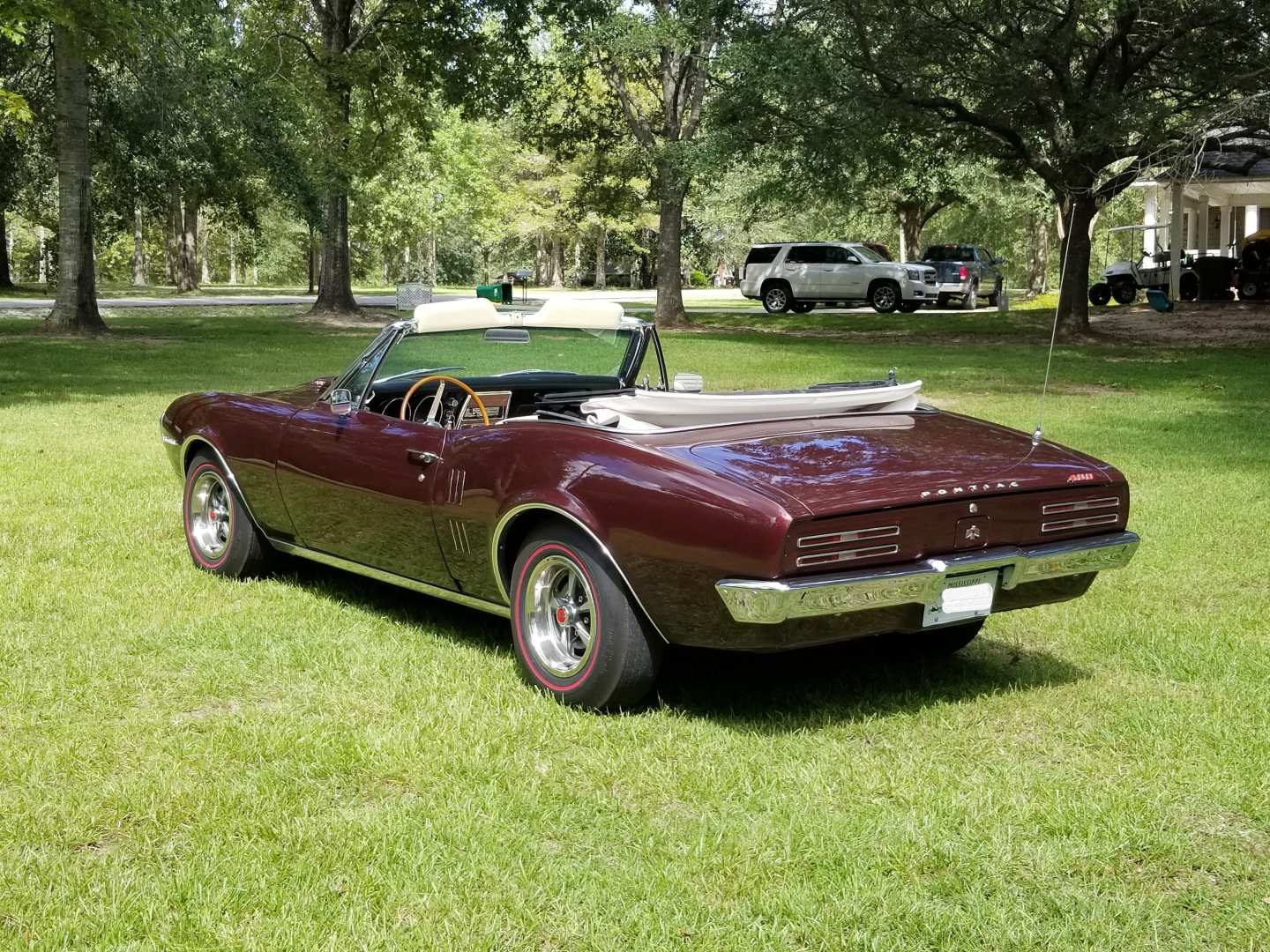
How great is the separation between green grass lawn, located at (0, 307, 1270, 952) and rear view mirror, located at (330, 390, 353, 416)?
2.77ft

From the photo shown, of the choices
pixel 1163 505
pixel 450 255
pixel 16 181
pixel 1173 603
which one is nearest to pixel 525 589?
pixel 1173 603

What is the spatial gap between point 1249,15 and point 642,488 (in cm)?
1900

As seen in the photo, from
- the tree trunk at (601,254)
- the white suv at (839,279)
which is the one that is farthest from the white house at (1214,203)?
the tree trunk at (601,254)

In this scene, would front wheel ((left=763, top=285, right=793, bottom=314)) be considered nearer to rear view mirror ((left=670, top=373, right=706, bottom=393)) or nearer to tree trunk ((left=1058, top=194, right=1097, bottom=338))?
tree trunk ((left=1058, top=194, right=1097, bottom=338))

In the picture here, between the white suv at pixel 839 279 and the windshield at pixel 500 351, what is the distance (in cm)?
3171

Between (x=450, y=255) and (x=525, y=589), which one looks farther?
(x=450, y=255)

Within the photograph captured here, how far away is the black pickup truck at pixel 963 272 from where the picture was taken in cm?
3975

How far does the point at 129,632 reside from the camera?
5.88m

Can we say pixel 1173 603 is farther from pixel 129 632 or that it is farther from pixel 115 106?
pixel 115 106

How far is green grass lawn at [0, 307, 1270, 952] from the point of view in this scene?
3432mm

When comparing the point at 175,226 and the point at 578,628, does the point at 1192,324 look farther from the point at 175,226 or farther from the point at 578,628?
the point at 175,226

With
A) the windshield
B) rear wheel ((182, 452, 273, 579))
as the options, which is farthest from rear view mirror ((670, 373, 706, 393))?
rear wheel ((182, 452, 273, 579))

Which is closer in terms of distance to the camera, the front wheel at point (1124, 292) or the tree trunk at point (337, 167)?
the tree trunk at point (337, 167)

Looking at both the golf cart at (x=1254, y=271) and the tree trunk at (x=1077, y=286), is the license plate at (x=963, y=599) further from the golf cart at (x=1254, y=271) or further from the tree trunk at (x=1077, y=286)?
the golf cart at (x=1254, y=271)
